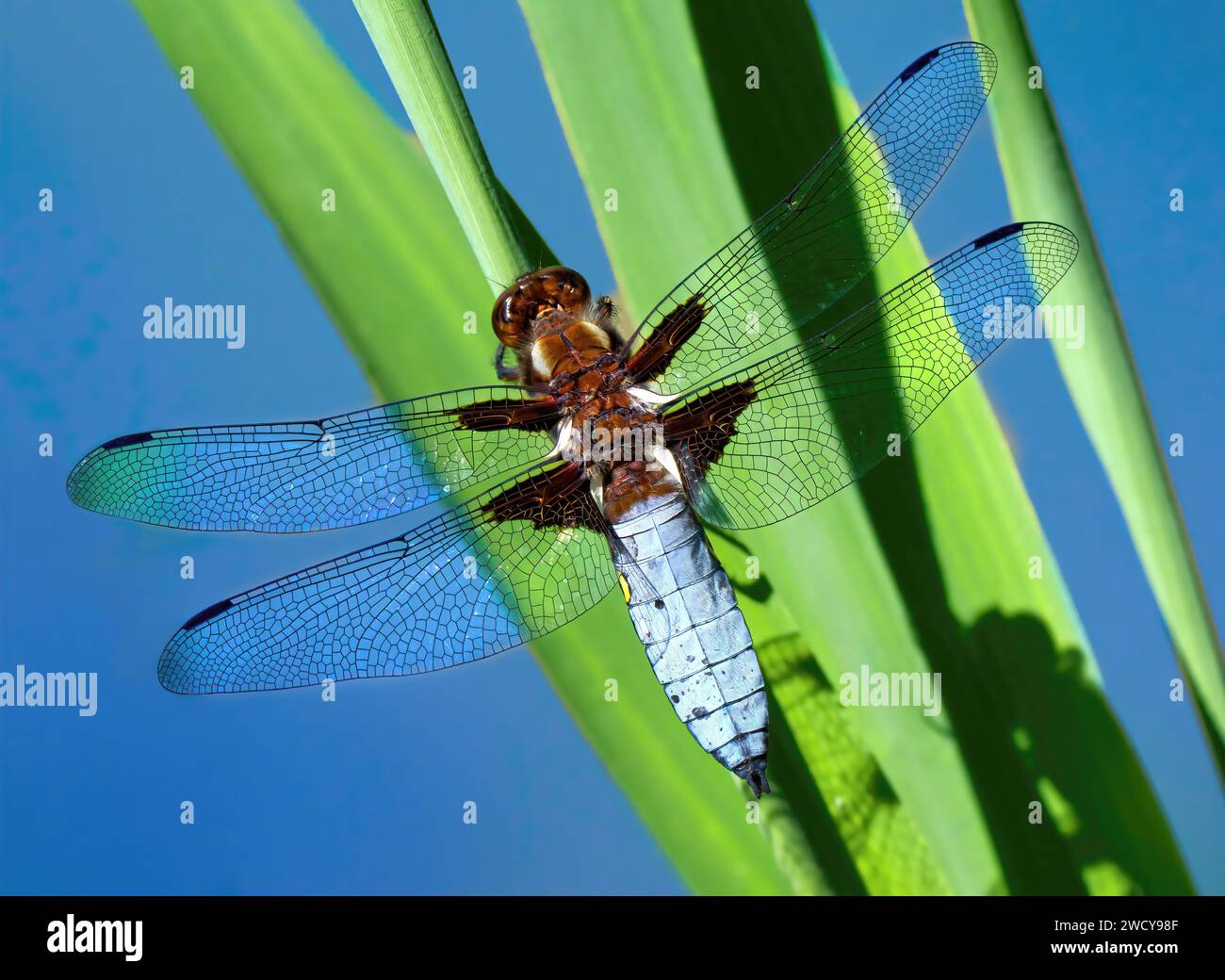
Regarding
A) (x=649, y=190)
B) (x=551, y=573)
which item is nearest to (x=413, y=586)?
(x=551, y=573)

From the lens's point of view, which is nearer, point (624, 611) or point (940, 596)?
point (940, 596)

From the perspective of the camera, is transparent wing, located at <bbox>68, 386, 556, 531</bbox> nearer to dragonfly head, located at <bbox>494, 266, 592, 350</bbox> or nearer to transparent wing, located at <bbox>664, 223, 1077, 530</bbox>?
dragonfly head, located at <bbox>494, 266, 592, 350</bbox>

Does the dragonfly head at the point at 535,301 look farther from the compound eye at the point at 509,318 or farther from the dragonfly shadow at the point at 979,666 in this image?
the dragonfly shadow at the point at 979,666

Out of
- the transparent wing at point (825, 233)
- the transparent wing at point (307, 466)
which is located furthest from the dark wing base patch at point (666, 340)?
the transparent wing at point (307, 466)

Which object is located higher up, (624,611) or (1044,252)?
(1044,252)

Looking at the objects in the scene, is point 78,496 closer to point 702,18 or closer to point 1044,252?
point 702,18

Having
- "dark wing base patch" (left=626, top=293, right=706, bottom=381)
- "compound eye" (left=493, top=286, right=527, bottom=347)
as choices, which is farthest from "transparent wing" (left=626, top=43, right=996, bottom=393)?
"compound eye" (left=493, top=286, right=527, bottom=347)

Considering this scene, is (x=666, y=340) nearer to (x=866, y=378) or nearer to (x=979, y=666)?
(x=866, y=378)

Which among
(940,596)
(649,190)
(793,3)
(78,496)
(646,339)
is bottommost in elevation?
(940,596)
